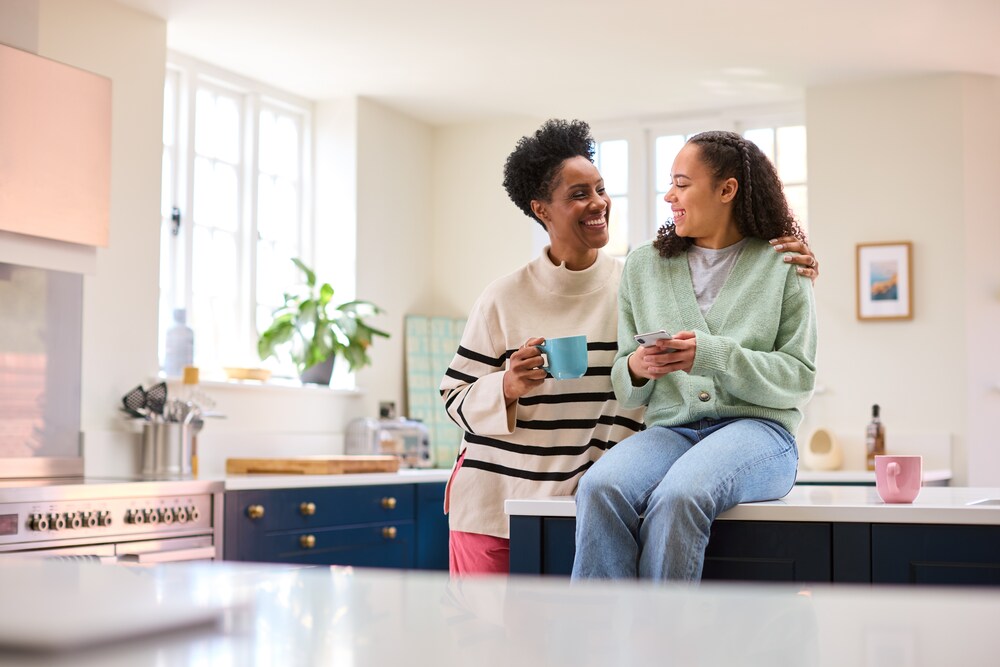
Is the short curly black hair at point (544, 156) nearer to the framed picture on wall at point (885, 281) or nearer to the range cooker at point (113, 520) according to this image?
the range cooker at point (113, 520)

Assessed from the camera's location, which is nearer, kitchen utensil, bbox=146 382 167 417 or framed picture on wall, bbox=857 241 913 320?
kitchen utensil, bbox=146 382 167 417

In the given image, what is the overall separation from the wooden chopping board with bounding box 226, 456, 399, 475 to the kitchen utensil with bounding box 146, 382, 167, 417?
0.34 m

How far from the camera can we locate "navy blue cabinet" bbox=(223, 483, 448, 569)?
11.4 ft

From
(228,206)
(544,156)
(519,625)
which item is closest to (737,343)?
(544,156)

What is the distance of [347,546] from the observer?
387 cm

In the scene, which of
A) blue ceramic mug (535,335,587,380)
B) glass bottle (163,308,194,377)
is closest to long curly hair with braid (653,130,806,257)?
blue ceramic mug (535,335,587,380)

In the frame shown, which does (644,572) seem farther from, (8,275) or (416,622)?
(8,275)

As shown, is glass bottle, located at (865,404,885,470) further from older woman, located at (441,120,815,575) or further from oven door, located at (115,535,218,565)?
older woman, located at (441,120,815,575)

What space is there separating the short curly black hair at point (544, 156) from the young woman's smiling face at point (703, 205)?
1.34 feet

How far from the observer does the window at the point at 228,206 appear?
181 inches

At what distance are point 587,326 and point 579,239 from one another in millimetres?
190

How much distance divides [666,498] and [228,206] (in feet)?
12.2

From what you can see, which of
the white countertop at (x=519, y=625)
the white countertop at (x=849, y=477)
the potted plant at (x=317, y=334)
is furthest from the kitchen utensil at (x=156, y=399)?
the white countertop at (x=519, y=625)

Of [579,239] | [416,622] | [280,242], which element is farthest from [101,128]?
[416,622]
